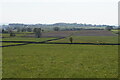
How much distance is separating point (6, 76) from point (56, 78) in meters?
5.88

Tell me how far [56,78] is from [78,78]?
245 cm

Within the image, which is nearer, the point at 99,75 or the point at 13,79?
the point at 13,79

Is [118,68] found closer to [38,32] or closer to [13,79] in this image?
[13,79]

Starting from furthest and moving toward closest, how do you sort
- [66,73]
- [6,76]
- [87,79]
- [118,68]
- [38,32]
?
[38,32] → [118,68] → [66,73] → [6,76] → [87,79]

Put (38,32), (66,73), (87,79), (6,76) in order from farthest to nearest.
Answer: (38,32)
(66,73)
(6,76)
(87,79)

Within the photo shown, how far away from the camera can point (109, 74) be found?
885 inches

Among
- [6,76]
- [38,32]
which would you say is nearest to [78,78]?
[6,76]

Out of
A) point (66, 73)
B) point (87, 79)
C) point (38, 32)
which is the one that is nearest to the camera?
point (87, 79)

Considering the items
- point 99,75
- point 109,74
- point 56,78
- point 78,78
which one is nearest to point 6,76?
point 56,78

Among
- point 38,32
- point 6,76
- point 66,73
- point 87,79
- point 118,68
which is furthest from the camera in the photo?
point 38,32

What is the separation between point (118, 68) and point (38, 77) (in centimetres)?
1167

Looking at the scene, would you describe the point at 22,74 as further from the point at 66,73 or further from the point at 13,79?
the point at 66,73

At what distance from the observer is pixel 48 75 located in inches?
863

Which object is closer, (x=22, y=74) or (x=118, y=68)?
(x=22, y=74)
